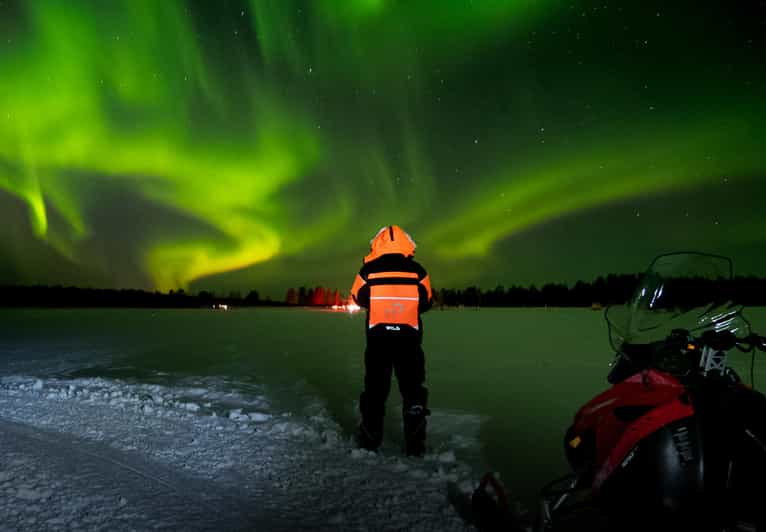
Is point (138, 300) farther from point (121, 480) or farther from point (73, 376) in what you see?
point (121, 480)

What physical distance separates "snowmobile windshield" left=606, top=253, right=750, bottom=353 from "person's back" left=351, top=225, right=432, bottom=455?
75.4 inches

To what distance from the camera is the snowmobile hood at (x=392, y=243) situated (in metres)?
4.36

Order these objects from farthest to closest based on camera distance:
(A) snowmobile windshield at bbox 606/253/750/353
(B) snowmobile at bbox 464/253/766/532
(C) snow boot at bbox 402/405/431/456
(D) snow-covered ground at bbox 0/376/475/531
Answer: (C) snow boot at bbox 402/405/431/456, (D) snow-covered ground at bbox 0/376/475/531, (A) snowmobile windshield at bbox 606/253/750/353, (B) snowmobile at bbox 464/253/766/532

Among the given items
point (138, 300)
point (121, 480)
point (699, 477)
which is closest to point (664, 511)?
point (699, 477)

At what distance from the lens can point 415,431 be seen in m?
4.20

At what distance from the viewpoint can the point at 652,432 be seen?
200 centimetres

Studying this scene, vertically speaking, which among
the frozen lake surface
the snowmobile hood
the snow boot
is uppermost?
the snowmobile hood

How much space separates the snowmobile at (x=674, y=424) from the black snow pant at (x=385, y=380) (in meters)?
1.65

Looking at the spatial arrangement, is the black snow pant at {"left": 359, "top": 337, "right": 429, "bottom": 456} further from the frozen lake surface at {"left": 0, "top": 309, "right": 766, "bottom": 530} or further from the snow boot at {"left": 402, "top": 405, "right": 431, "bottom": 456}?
the frozen lake surface at {"left": 0, "top": 309, "right": 766, "bottom": 530}

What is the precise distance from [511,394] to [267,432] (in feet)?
12.2

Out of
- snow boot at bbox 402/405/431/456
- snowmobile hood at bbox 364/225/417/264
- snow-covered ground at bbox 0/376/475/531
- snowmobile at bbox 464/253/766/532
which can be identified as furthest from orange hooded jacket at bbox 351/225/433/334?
snowmobile at bbox 464/253/766/532

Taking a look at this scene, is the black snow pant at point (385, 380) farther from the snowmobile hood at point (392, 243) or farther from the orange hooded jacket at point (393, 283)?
the snowmobile hood at point (392, 243)

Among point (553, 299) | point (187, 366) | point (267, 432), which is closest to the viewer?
point (267, 432)

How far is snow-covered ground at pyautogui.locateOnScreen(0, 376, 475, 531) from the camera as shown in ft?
9.27
